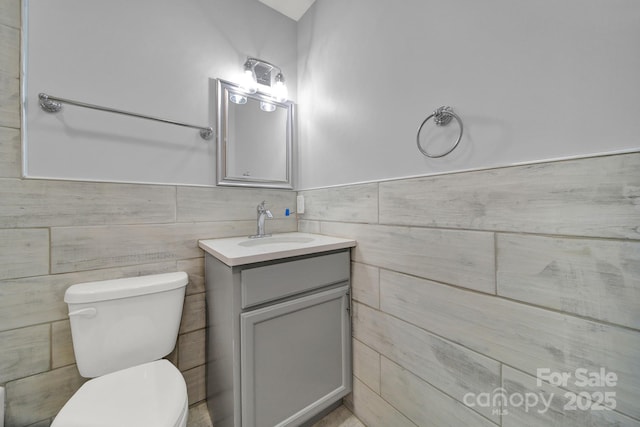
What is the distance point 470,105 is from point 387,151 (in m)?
0.36

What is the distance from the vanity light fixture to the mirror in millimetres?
47

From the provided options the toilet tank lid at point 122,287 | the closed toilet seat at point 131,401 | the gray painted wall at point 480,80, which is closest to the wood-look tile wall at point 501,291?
the gray painted wall at point 480,80

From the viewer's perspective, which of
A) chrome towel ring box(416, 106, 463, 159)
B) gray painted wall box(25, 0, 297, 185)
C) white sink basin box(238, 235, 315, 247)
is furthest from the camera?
white sink basin box(238, 235, 315, 247)

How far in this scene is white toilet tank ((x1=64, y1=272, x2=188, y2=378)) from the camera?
90cm

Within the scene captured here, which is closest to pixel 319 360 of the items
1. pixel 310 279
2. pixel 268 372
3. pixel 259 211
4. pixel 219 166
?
pixel 268 372

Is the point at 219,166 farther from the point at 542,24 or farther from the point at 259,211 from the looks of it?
the point at 542,24

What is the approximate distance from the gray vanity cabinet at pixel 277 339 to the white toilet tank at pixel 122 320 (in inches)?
7.5

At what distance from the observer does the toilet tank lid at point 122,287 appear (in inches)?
35.2

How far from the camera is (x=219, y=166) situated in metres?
1.35

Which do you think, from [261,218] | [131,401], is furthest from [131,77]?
[131,401]

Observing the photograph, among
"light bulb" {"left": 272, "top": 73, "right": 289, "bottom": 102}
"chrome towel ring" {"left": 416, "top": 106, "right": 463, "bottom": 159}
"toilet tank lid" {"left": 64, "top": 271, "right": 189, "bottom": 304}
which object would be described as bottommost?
"toilet tank lid" {"left": 64, "top": 271, "right": 189, "bottom": 304}

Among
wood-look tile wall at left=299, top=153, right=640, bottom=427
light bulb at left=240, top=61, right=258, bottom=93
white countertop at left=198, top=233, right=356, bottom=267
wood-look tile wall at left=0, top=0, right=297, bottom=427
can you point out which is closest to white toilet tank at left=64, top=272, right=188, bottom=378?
wood-look tile wall at left=0, top=0, right=297, bottom=427

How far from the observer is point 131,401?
2.61ft

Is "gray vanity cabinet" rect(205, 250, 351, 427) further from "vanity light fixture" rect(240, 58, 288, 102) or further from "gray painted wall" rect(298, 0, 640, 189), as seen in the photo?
"vanity light fixture" rect(240, 58, 288, 102)
